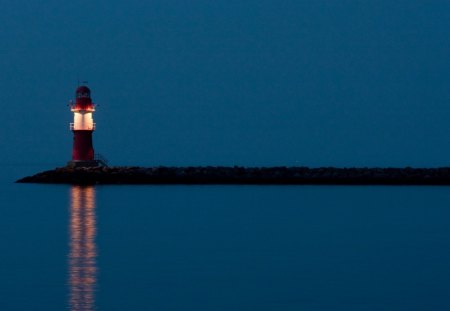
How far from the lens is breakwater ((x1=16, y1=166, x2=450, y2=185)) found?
1393 inches

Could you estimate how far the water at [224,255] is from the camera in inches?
463

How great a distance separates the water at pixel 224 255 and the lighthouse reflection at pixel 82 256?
3 cm

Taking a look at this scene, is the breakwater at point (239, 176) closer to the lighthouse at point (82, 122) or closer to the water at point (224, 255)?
the lighthouse at point (82, 122)

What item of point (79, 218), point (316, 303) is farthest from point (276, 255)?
point (79, 218)

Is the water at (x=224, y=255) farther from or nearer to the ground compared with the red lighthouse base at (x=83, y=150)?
nearer to the ground

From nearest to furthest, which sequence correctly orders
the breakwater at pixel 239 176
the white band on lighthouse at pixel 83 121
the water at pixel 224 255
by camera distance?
the water at pixel 224 255 → the white band on lighthouse at pixel 83 121 → the breakwater at pixel 239 176

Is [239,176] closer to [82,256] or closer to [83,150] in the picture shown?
→ [83,150]

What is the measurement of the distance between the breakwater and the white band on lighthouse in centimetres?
166

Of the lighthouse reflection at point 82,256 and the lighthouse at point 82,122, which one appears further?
the lighthouse at point 82,122

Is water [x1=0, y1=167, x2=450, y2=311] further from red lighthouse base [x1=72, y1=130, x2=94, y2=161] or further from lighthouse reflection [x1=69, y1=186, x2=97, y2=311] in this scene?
red lighthouse base [x1=72, y1=130, x2=94, y2=161]

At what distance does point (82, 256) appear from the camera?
16.0 meters

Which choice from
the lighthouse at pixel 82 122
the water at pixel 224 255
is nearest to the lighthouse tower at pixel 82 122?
the lighthouse at pixel 82 122

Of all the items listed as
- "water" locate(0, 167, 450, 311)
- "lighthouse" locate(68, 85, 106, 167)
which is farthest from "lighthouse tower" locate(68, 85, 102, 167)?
"water" locate(0, 167, 450, 311)

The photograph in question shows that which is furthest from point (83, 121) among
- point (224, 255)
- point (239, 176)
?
point (224, 255)
